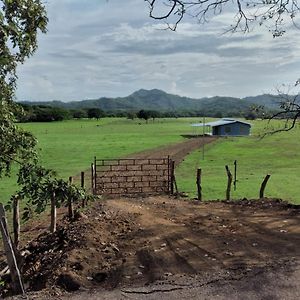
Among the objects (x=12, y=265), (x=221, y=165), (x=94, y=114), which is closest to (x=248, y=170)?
(x=221, y=165)

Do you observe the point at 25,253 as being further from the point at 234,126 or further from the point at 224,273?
the point at 234,126

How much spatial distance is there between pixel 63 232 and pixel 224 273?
657 centimetres

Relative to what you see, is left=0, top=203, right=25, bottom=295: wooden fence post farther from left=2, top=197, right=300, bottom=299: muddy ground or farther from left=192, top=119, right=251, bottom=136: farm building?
left=192, top=119, right=251, bottom=136: farm building

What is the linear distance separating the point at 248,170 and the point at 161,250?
30893 millimetres

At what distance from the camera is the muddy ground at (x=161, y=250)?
10.4m

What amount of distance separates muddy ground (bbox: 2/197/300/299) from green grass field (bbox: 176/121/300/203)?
817cm

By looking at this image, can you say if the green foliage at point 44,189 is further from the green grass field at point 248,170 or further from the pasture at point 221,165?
the pasture at point 221,165

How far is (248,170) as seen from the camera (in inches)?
1646

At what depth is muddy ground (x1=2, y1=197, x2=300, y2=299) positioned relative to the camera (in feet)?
34.1

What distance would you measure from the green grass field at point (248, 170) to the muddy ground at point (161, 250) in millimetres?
8168

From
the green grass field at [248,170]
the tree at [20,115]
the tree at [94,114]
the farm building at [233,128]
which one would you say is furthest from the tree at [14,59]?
the tree at [94,114]

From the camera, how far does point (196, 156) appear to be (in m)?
52.9

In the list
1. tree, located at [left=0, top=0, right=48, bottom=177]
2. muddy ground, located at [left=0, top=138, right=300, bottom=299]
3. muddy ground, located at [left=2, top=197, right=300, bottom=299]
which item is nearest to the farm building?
muddy ground, located at [left=0, top=138, right=300, bottom=299]

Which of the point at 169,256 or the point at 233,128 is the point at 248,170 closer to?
the point at 169,256
